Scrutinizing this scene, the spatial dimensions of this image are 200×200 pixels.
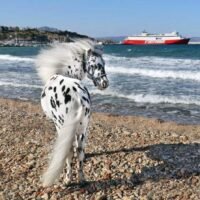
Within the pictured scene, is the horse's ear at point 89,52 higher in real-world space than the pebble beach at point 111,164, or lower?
higher

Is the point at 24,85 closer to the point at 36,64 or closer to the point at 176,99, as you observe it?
the point at 176,99

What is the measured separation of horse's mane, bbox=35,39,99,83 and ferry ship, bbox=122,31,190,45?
9068 cm

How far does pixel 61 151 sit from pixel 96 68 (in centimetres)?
149

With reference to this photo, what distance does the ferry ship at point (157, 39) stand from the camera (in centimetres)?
9587

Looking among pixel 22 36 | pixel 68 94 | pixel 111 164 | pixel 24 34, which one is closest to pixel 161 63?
pixel 111 164

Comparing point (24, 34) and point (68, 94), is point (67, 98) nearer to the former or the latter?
point (68, 94)

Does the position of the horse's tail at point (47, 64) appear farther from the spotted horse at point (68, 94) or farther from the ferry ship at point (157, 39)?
the ferry ship at point (157, 39)

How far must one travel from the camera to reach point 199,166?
22.5 ft

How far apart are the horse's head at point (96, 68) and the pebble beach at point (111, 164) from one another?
4.32 ft

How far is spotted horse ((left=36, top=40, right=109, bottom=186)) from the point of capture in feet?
18.0

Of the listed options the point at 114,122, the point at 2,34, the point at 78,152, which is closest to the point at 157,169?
the point at 78,152

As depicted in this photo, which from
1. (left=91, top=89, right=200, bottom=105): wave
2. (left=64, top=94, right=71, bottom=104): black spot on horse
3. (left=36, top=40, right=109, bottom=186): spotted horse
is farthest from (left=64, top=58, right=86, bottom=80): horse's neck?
(left=91, top=89, right=200, bottom=105): wave

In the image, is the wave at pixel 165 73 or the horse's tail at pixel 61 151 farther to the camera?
the wave at pixel 165 73

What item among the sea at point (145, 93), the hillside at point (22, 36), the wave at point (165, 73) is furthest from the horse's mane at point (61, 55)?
the hillside at point (22, 36)
